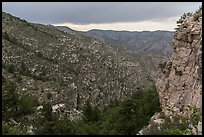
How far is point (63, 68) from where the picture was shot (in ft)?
327

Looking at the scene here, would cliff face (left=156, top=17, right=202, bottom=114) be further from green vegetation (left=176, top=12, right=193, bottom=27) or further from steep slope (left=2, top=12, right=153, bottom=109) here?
steep slope (left=2, top=12, right=153, bottom=109)

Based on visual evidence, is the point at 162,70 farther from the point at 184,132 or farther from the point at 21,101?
the point at 184,132

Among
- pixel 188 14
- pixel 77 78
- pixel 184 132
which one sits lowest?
pixel 77 78

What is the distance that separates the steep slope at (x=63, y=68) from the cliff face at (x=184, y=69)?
41637mm

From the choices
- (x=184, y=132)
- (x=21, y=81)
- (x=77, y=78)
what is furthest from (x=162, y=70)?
(x=77, y=78)

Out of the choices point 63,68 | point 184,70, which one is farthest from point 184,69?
point 63,68

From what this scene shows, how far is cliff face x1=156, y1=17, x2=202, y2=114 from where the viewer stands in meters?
28.1

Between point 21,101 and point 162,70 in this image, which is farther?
point 21,101

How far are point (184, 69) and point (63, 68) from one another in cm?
7033

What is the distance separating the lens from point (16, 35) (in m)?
109

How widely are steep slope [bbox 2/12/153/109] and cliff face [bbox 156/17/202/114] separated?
4164 cm

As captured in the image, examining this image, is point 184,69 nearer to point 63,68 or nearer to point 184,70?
point 184,70

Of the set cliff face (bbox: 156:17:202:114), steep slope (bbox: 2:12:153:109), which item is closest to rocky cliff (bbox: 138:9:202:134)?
cliff face (bbox: 156:17:202:114)

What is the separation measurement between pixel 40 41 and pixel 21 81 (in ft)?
123
